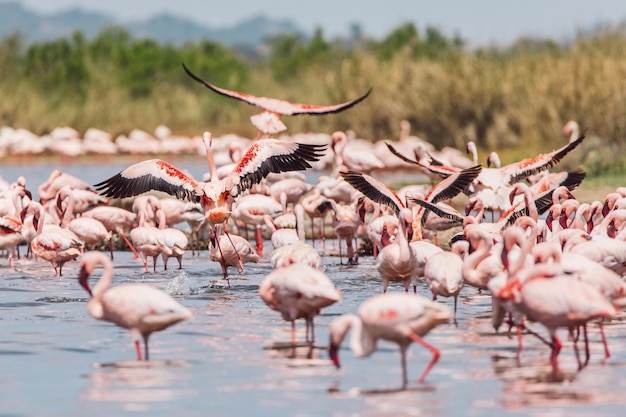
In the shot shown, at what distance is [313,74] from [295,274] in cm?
3047

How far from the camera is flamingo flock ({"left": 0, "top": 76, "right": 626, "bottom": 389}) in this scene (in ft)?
23.2

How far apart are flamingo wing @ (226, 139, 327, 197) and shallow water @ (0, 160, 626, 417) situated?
2360mm

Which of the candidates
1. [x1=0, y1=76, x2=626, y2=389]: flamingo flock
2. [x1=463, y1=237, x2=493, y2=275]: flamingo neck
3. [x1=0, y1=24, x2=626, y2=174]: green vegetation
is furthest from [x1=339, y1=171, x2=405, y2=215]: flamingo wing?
[x1=0, y1=24, x2=626, y2=174]: green vegetation

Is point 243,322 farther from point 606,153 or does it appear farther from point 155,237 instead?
point 606,153

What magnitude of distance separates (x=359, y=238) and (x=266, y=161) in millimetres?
4332

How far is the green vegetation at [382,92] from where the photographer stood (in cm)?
2520

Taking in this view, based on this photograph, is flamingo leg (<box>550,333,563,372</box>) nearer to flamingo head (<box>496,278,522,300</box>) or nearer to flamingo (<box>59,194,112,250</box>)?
flamingo head (<box>496,278,522,300</box>)

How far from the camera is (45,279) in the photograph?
12750 mm

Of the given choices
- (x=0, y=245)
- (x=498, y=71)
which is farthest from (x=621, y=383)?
(x=498, y=71)

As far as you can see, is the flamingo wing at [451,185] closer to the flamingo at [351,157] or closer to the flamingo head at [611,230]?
the flamingo head at [611,230]

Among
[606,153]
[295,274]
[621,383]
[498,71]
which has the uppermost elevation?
[498,71]

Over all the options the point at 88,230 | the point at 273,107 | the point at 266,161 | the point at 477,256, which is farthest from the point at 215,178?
the point at 477,256

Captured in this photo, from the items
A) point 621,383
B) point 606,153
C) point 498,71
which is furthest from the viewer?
point 498,71

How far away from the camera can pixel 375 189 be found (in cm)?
1200
